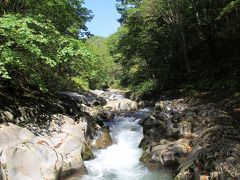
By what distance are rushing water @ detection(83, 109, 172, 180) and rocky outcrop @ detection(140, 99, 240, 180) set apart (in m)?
0.55

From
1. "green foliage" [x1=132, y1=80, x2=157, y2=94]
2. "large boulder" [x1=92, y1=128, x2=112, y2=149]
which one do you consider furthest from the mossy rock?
"green foliage" [x1=132, y1=80, x2=157, y2=94]

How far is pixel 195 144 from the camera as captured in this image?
40.0ft

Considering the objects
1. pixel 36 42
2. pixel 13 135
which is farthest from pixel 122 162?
pixel 36 42

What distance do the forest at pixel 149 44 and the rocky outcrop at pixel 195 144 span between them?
439 cm

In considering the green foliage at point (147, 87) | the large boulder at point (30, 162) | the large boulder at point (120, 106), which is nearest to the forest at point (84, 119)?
the large boulder at point (30, 162)

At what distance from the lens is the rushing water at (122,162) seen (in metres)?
12.2

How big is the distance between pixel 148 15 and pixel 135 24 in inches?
130

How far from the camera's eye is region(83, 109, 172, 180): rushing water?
1219cm

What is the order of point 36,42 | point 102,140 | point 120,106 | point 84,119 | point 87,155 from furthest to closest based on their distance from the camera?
point 120,106 < point 102,140 < point 84,119 < point 87,155 < point 36,42

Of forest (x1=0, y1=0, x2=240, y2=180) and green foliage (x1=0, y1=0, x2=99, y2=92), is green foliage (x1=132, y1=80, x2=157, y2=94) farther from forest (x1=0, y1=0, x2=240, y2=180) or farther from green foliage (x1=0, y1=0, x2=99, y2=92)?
green foliage (x1=0, y1=0, x2=99, y2=92)

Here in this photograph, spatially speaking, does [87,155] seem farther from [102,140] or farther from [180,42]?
[180,42]

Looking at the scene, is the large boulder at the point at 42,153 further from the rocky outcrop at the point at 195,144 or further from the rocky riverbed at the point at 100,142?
the rocky outcrop at the point at 195,144

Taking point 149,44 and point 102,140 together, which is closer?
point 102,140

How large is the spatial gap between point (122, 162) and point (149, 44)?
66.7ft
